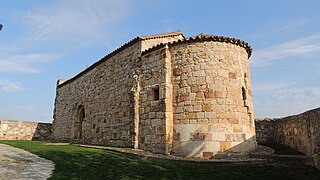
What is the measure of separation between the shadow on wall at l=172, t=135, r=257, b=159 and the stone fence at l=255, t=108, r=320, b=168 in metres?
2.10

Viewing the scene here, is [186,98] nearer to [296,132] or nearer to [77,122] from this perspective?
[296,132]

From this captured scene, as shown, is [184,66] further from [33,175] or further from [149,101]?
[33,175]

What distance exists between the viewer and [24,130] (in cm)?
1988

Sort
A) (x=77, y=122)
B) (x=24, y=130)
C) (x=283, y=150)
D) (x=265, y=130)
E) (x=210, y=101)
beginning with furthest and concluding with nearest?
(x=24, y=130)
(x=77, y=122)
(x=265, y=130)
(x=283, y=150)
(x=210, y=101)

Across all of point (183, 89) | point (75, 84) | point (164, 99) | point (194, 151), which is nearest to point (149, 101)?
point (164, 99)

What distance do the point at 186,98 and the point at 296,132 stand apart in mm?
5283

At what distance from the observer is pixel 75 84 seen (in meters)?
17.1

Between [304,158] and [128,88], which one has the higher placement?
[128,88]

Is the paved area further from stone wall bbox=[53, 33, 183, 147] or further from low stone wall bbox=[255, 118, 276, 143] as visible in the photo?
low stone wall bbox=[255, 118, 276, 143]

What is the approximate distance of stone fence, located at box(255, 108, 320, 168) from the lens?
6108mm

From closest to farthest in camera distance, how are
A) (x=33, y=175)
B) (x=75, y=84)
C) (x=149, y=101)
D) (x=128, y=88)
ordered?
(x=33, y=175)
(x=149, y=101)
(x=128, y=88)
(x=75, y=84)

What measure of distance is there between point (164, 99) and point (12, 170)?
5.22 m

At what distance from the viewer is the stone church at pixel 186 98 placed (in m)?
8.33

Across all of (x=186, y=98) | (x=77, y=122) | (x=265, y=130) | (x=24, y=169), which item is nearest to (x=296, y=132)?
(x=265, y=130)
